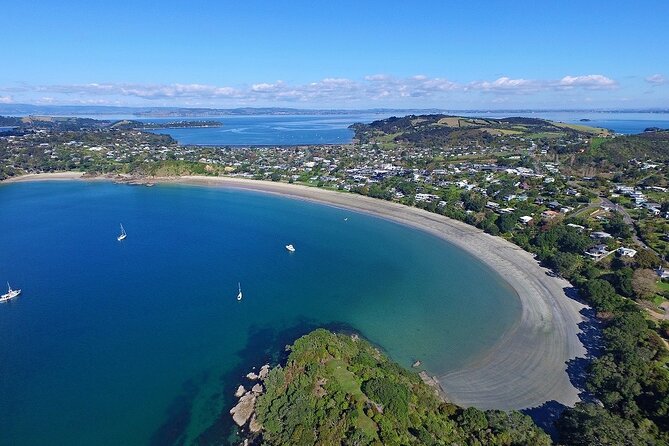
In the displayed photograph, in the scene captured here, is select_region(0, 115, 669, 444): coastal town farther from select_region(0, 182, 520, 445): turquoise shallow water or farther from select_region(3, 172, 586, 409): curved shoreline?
select_region(0, 182, 520, 445): turquoise shallow water

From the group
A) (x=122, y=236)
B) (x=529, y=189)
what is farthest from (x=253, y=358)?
(x=529, y=189)

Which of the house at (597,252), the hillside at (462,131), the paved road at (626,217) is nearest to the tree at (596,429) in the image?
the house at (597,252)

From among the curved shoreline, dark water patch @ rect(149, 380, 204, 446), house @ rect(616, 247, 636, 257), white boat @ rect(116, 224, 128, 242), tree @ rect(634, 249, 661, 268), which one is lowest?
white boat @ rect(116, 224, 128, 242)

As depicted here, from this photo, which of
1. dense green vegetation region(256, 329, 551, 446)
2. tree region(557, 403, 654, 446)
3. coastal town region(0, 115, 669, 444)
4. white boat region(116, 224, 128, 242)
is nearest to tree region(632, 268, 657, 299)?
coastal town region(0, 115, 669, 444)

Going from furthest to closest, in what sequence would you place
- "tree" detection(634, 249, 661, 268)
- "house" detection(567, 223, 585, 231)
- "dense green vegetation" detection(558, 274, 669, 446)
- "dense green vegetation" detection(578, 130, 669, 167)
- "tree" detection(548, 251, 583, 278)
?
1. "dense green vegetation" detection(578, 130, 669, 167)
2. "house" detection(567, 223, 585, 231)
3. "tree" detection(548, 251, 583, 278)
4. "tree" detection(634, 249, 661, 268)
5. "dense green vegetation" detection(558, 274, 669, 446)

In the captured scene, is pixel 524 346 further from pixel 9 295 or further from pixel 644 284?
pixel 9 295

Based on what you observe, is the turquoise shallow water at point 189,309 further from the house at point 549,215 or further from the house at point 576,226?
the house at point 549,215

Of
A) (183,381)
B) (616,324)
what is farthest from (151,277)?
(616,324)
